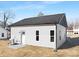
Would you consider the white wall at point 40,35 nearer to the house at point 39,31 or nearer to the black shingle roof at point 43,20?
the house at point 39,31

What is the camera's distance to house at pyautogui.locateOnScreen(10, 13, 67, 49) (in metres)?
15.6

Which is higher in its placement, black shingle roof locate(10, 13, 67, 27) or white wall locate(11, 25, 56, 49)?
black shingle roof locate(10, 13, 67, 27)

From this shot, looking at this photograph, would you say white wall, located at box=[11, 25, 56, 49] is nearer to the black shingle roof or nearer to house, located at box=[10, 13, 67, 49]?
house, located at box=[10, 13, 67, 49]

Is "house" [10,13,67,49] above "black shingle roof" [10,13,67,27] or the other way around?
the other way around

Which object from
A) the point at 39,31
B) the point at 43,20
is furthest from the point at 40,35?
the point at 43,20

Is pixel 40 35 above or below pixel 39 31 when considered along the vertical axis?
below

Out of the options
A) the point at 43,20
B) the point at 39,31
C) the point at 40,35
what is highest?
the point at 43,20

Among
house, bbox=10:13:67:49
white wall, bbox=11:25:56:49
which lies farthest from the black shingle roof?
white wall, bbox=11:25:56:49

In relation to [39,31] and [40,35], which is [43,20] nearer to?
[39,31]

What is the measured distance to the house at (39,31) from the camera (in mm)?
15641

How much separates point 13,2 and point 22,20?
3659 millimetres

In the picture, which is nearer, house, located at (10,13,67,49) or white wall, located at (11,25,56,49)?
house, located at (10,13,67,49)

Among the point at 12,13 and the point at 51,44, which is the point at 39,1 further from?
the point at 51,44

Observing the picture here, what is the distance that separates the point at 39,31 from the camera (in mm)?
16516
